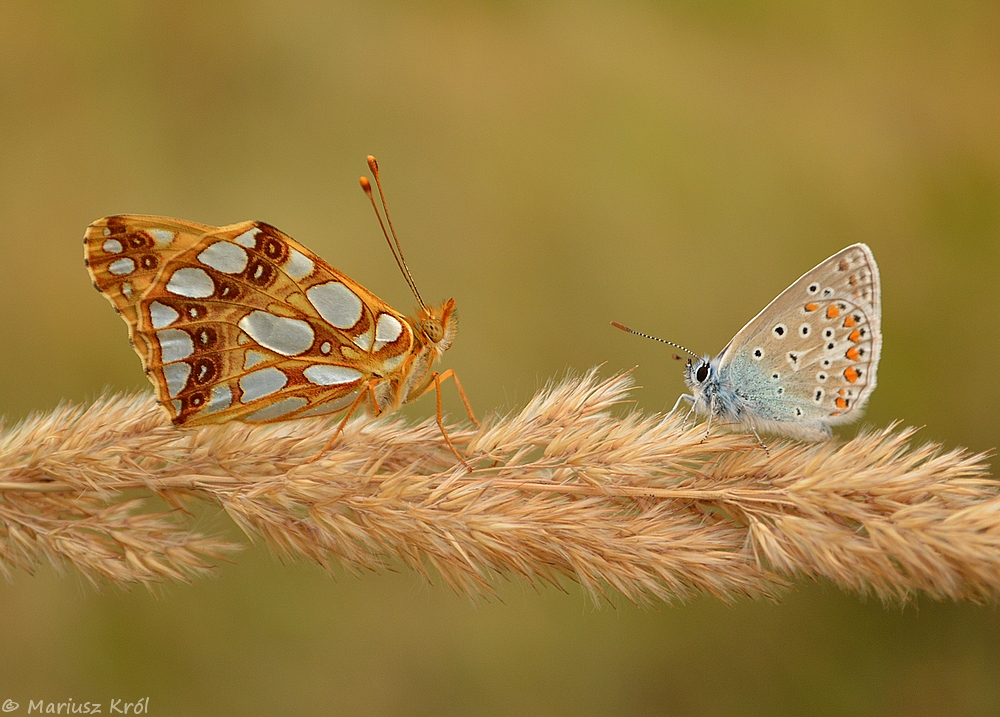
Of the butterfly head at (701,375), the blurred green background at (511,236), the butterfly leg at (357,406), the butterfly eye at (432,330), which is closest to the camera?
the butterfly leg at (357,406)

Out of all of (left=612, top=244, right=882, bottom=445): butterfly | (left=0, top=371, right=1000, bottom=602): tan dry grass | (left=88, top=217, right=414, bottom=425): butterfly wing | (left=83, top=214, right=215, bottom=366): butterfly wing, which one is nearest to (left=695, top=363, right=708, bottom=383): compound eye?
(left=612, top=244, right=882, bottom=445): butterfly

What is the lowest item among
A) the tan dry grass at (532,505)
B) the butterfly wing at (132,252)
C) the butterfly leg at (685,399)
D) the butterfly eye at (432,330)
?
the tan dry grass at (532,505)

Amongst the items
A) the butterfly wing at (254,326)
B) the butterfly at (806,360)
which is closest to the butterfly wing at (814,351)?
the butterfly at (806,360)

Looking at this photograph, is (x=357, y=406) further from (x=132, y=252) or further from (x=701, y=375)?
(x=701, y=375)

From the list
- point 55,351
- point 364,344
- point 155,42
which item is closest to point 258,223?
point 364,344

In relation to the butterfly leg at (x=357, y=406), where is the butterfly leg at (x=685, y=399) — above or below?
above

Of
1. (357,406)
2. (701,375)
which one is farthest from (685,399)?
(357,406)

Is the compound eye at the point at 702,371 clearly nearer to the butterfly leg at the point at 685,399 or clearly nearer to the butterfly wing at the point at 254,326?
the butterfly leg at the point at 685,399

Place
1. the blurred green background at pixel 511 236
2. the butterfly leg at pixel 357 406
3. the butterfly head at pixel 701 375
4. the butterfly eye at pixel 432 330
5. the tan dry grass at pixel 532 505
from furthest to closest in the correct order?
1. the blurred green background at pixel 511 236
2. the butterfly head at pixel 701 375
3. the butterfly eye at pixel 432 330
4. the butterfly leg at pixel 357 406
5. the tan dry grass at pixel 532 505
